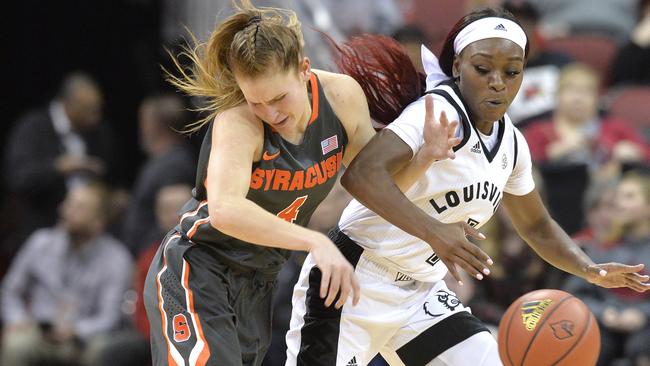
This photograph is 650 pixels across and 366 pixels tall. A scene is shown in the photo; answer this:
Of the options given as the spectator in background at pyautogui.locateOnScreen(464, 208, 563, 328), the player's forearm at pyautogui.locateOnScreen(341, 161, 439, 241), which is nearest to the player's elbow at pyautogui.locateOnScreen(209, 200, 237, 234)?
the player's forearm at pyautogui.locateOnScreen(341, 161, 439, 241)

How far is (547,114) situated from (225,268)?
4791 mm

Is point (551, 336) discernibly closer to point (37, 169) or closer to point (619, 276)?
point (619, 276)

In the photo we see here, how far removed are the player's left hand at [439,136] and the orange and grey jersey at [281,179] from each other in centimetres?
42

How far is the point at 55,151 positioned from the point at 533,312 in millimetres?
5687

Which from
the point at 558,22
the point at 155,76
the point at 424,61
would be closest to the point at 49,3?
the point at 155,76

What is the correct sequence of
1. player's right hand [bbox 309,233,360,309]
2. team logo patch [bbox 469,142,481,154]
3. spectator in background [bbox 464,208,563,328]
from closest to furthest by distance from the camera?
player's right hand [bbox 309,233,360,309] < team logo patch [bbox 469,142,481,154] < spectator in background [bbox 464,208,563,328]

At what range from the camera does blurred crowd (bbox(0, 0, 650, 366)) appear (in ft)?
24.1

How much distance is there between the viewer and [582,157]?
8047 millimetres

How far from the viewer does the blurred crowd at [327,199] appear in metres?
7.33

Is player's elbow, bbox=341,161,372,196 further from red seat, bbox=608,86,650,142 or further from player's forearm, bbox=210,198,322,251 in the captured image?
red seat, bbox=608,86,650,142

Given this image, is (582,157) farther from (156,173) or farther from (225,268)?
(225,268)

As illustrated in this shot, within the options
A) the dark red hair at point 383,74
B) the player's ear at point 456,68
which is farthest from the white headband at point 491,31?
the dark red hair at point 383,74

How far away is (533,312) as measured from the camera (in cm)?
477

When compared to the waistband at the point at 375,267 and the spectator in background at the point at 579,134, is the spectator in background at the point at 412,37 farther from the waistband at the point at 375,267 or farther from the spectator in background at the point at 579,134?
the waistband at the point at 375,267
